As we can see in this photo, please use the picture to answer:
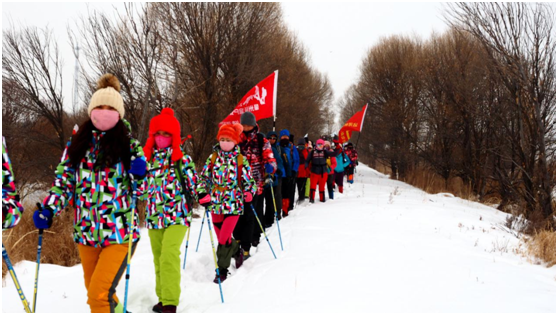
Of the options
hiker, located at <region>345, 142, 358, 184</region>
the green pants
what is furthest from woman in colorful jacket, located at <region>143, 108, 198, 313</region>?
hiker, located at <region>345, 142, 358, 184</region>

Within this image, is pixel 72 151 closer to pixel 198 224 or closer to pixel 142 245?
pixel 142 245

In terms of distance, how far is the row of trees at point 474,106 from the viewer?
26.5 feet

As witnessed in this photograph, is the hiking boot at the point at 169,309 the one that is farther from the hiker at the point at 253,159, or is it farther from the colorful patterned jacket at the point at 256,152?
the colorful patterned jacket at the point at 256,152

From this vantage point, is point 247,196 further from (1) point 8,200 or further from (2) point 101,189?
(1) point 8,200

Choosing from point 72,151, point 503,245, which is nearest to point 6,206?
point 72,151

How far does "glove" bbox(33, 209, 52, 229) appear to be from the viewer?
2.37m

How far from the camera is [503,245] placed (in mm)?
5438

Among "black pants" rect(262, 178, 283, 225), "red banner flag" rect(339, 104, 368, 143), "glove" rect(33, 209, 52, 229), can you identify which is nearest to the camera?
"glove" rect(33, 209, 52, 229)

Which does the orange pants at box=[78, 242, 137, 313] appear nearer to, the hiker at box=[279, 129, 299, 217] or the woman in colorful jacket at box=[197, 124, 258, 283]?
the woman in colorful jacket at box=[197, 124, 258, 283]

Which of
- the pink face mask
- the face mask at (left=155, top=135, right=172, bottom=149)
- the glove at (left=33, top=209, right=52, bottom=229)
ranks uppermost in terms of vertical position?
the pink face mask

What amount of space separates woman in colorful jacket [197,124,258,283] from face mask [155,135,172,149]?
866 mm

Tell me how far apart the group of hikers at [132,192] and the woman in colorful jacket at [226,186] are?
0.5 inches

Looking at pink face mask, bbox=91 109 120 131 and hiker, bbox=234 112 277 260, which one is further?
hiker, bbox=234 112 277 260

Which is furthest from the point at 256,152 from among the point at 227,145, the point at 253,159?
the point at 227,145
